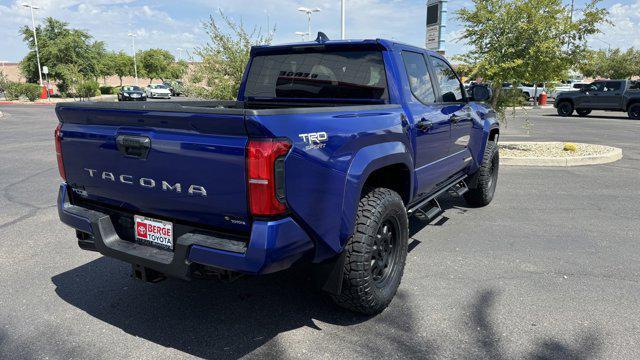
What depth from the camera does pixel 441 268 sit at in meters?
4.11

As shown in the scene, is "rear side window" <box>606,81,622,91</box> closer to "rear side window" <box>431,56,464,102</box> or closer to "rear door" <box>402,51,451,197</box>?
"rear side window" <box>431,56,464,102</box>

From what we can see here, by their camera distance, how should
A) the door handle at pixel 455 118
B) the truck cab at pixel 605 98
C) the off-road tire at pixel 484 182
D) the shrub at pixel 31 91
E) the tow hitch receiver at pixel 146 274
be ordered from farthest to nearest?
the shrub at pixel 31 91 < the truck cab at pixel 605 98 < the off-road tire at pixel 484 182 < the door handle at pixel 455 118 < the tow hitch receiver at pixel 146 274

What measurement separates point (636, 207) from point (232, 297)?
5.64m

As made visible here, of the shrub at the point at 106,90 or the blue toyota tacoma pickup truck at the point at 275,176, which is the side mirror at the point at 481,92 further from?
the shrub at the point at 106,90

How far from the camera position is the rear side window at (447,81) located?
465cm

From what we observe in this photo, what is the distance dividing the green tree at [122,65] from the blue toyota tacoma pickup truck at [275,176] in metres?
66.0

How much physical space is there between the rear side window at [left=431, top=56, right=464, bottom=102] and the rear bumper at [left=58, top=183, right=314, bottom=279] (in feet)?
9.04

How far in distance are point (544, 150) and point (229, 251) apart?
33.5ft

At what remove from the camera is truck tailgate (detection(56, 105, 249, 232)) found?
2357 mm

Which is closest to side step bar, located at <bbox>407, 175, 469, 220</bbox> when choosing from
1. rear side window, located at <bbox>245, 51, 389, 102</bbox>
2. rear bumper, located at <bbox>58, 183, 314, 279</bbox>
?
rear side window, located at <bbox>245, 51, 389, 102</bbox>

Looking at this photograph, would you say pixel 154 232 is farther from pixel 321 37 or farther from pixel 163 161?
pixel 321 37

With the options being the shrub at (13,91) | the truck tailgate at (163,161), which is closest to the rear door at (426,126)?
the truck tailgate at (163,161)

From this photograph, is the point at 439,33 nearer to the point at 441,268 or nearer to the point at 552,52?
the point at 552,52

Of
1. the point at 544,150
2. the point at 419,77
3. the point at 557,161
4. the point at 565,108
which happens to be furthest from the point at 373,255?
the point at 565,108
